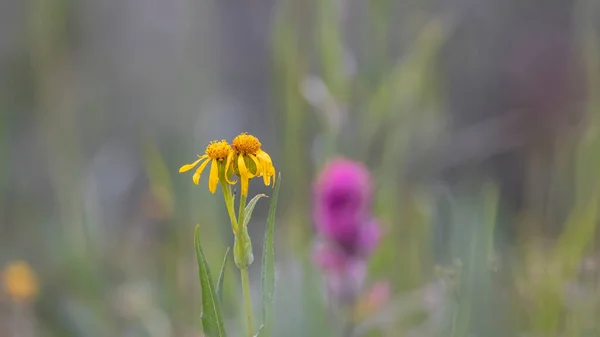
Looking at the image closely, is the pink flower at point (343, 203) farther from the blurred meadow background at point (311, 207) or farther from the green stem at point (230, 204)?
the green stem at point (230, 204)

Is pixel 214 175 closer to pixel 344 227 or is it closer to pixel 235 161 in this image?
pixel 235 161

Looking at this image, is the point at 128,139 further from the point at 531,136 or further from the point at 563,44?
the point at 563,44

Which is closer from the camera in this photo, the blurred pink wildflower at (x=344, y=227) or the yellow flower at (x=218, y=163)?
the yellow flower at (x=218, y=163)

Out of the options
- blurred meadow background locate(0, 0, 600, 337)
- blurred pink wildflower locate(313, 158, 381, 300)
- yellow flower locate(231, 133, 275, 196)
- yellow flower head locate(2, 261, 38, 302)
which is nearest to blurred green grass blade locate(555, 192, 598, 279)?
blurred meadow background locate(0, 0, 600, 337)

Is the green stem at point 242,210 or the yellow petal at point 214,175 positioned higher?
the yellow petal at point 214,175

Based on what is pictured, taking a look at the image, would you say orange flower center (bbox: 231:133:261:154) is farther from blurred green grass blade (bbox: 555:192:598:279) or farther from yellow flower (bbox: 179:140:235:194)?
blurred green grass blade (bbox: 555:192:598:279)

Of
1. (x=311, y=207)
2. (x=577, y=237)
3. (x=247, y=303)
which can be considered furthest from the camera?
(x=311, y=207)

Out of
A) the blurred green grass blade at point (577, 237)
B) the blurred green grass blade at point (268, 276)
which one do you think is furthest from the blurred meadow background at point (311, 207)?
the blurred green grass blade at point (268, 276)

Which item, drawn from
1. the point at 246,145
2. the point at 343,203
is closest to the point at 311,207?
the point at 343,203
